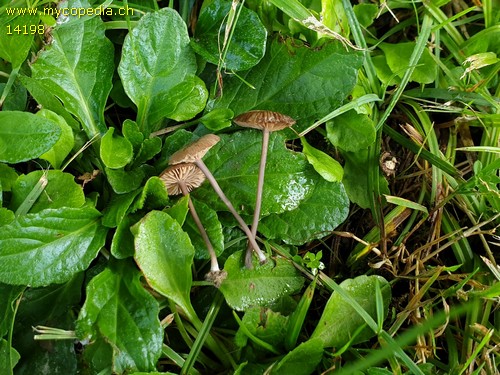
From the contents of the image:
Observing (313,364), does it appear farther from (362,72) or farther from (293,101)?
(362,72)

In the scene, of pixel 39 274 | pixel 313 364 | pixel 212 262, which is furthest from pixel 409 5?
pixel 39 274

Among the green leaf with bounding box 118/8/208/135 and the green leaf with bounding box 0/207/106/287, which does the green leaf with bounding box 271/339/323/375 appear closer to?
the green leaf with bounding box 0/207/106/287

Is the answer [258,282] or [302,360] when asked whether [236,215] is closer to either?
[258,282]

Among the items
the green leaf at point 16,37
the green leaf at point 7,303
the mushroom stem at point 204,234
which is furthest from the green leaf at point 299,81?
the green leaf at point 7,303

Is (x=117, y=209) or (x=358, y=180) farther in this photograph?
(x=358, y=180)

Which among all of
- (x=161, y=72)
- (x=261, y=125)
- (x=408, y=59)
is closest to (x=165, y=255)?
(x=261, y=125)
